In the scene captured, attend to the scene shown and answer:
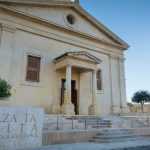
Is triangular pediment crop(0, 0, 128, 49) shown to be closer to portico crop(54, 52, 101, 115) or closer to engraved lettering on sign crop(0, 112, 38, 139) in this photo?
portico crop(54, 52, 101, 115)

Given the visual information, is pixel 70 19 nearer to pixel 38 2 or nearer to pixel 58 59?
pixel 38 2

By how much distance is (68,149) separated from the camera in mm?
6410

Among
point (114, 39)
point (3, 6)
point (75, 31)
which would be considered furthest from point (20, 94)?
point (114, 39)

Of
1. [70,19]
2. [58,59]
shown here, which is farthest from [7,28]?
[70,19]

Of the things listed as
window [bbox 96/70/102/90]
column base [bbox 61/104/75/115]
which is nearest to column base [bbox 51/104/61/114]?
column base [bbox 61/104/75/115]

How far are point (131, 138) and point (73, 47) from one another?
953 cm

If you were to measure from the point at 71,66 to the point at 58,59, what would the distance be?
47.6 inches

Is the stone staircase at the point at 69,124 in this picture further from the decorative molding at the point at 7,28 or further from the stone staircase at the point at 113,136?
the decorative molding at the point at 7,28

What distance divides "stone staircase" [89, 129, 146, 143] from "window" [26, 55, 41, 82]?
6814 millimetres

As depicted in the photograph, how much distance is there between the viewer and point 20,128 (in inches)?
259

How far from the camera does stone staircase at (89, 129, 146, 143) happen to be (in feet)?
27.8

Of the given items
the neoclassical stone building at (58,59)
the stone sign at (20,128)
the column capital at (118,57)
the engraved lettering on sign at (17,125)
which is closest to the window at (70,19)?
the neoclassical stone building at (58,59)

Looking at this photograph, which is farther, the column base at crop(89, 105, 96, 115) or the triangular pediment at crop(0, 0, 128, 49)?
the column base at crop(89, 105, 96, 115)

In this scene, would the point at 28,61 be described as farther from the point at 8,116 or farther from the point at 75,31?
the point at 8,116
